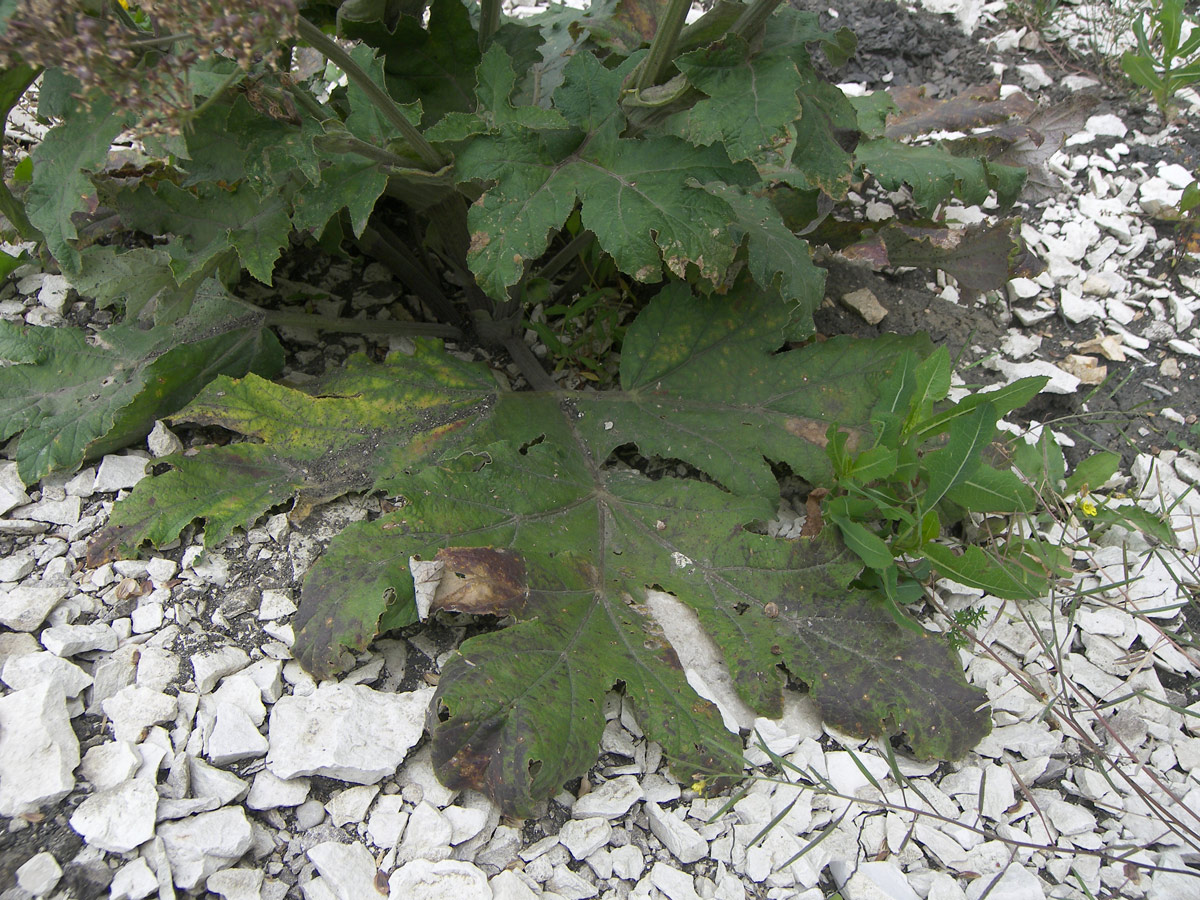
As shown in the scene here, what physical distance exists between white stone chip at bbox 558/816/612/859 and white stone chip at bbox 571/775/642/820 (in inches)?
0.6

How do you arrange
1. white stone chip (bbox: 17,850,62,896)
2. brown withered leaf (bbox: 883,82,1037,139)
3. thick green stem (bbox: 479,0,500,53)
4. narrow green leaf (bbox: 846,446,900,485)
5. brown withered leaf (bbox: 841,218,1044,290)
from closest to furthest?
white stone chip (bbox: 17,850,62,896)
narrow green leaf (bbox: 846,446,900,485)
thick green stem (bbox: 479,0,500,53)
brown withered leaf (bbox: 841,218,1044,290)
brown withered leaf (bbox: 883,82,1037,139)

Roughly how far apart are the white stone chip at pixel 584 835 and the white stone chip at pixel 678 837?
0.28 ft

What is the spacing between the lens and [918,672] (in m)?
1.71

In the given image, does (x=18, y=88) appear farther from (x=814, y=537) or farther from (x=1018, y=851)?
(x=1018, y=851)

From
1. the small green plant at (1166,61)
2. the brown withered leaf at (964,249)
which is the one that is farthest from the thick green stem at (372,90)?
the small green plant at (1166,61)

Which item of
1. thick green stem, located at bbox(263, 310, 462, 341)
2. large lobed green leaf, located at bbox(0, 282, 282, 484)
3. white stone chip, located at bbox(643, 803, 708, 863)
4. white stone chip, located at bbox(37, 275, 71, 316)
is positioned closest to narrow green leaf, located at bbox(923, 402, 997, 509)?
white stone chip, located at bbox(643, 803, 708, 863)

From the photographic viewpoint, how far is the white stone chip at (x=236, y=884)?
1332mm

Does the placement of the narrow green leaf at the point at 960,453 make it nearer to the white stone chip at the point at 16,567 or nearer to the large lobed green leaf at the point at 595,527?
the large lobed green leaf at the point at 595,527

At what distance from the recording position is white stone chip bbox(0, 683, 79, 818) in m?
1.34

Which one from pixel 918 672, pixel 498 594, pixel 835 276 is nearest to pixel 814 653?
pixel 918 672

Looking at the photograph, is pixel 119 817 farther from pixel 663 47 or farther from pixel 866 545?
pixel 663 47

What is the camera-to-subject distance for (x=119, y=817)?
1.34 metres

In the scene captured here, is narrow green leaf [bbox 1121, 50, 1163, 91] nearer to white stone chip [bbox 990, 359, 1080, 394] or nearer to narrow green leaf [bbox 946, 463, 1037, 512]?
white stone chip [bbox 990, 359, 1080, 394]

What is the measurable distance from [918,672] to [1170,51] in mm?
2384
